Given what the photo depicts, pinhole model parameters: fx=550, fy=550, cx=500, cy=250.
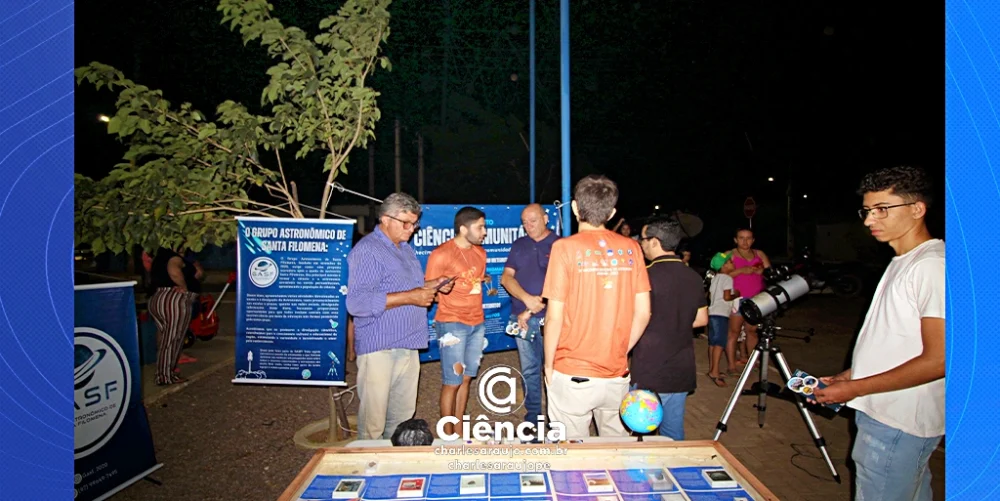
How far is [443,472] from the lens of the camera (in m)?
2.21

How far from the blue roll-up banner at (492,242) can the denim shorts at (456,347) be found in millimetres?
1355

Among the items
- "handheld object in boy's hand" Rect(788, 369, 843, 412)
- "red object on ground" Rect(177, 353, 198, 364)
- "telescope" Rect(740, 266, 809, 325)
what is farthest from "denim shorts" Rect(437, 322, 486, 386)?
"red object on ground" Rect(177, 353, 198, 364)

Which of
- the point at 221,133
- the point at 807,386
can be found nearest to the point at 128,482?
the point at 221,133

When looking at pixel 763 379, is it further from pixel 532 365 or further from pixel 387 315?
pixel 387 315

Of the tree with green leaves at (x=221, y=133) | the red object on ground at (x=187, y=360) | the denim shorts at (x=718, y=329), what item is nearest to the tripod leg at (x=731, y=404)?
the denim shorts at (x=718, y=329)

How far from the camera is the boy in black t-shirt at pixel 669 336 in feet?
12.2

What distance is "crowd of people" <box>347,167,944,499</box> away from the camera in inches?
92.4

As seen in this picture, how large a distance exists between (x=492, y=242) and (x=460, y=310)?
1.90m

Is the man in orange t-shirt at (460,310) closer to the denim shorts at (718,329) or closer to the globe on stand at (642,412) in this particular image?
the globe on stand at (642,412)

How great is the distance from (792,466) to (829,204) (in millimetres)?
34871

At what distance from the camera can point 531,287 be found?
4930 mm

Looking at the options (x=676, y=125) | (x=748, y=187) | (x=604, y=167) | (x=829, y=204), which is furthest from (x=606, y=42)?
(x=829, y=204)

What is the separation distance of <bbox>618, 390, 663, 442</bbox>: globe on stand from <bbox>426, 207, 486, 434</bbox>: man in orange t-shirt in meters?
2.58

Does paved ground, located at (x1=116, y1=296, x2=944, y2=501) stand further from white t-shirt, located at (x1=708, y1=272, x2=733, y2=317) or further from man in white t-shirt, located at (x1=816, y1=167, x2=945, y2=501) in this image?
man in white t-shirt, located at (x1=816, y1=167, x2=945, y2=501)
